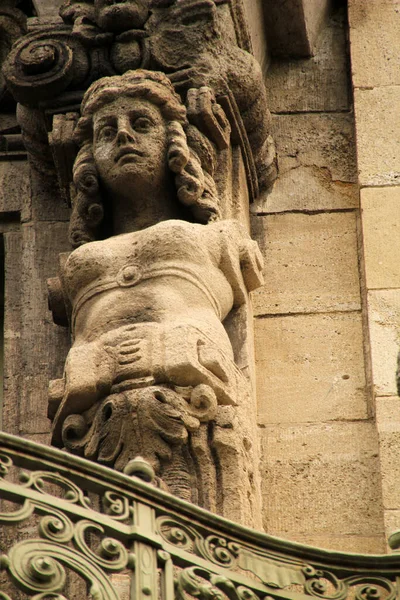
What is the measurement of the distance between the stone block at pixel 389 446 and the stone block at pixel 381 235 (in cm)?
58

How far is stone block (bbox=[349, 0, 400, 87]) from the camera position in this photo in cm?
798

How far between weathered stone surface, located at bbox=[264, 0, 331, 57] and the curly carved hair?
104 cm

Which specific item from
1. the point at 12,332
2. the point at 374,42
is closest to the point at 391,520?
the point at 12,332

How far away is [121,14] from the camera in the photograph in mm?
7473

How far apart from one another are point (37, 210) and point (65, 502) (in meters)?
2.67

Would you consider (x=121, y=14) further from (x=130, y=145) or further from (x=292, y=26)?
(x=292, y=26)

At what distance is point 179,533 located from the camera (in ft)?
17.5

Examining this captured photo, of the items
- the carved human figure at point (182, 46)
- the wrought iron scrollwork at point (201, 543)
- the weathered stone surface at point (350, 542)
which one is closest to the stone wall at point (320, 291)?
the weathered stone surface at point (350, 542)

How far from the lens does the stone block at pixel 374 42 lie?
314 inches

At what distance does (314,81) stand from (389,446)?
203 cm

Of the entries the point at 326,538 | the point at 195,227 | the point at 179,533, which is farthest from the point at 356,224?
the point at 179,533

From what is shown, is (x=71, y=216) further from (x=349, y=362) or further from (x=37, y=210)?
(x=349, y=362)

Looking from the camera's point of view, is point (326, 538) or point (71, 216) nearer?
point (326, 538)

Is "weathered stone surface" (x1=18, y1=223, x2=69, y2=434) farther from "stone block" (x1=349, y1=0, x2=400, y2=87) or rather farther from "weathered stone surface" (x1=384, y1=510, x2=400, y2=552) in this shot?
"stone block" (x1=349, y1=0, x2=400, y2=87)
